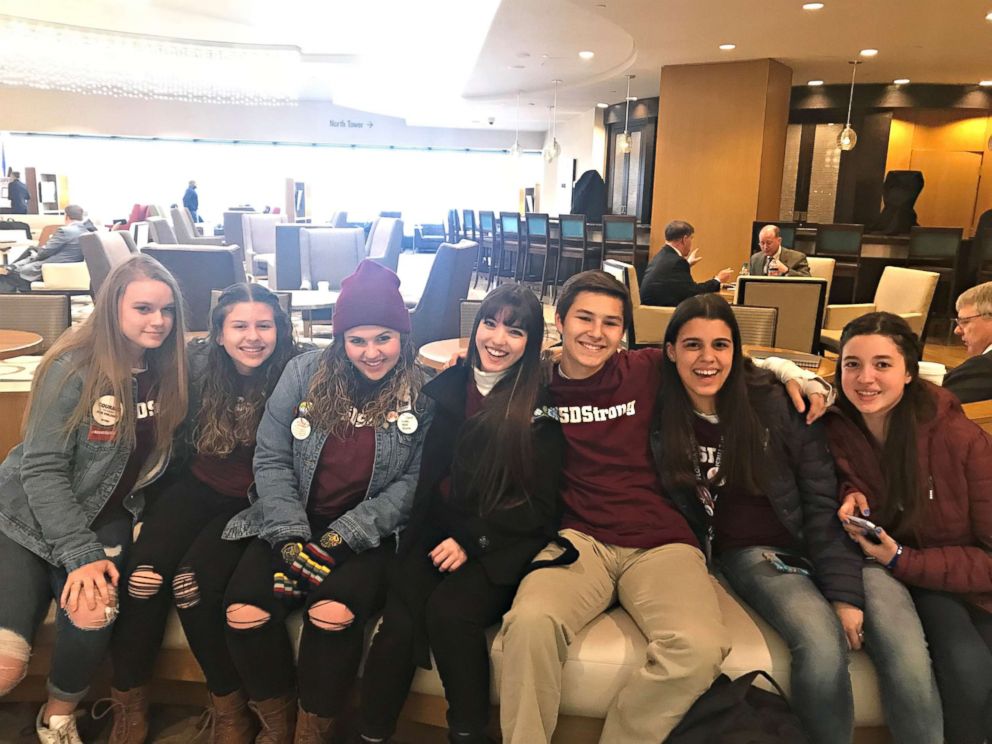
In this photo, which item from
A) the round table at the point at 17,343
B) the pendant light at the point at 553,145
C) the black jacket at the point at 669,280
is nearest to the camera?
the round table at the point at 17,343

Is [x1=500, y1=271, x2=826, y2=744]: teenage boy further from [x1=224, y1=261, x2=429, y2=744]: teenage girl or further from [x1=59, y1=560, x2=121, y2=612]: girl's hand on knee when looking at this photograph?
[x1=59, y1=560, x2=121, y2=612]: girl's hand on knee

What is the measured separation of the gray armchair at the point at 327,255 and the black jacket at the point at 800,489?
191 inches

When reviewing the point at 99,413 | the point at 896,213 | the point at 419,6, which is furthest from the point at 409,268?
the point at 99,413

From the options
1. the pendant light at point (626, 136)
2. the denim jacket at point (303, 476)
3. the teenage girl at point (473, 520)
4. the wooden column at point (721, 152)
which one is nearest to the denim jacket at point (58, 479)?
the denim jacket at point (303, 476)

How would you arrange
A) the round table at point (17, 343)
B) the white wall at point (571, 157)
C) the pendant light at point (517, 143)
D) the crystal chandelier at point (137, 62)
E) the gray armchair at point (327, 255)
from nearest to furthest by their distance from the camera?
the round table at point (17, 343)
the gray armchair at point (327, 255)
the crystal chandelier at point (137, 62)
the white wall at point (571, 157)
the pendant light at point (517, 143)

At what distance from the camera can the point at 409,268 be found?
43.8ft

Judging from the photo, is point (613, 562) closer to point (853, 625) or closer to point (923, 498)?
point (853, 625)

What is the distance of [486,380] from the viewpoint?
1844 mm

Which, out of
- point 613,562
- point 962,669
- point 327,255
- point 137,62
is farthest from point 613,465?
point 137,62

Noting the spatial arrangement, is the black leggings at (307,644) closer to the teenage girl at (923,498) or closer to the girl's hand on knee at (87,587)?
the girl's hand on knee at (87,587)

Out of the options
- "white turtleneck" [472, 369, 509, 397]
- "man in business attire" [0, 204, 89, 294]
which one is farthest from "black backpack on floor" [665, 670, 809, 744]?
"man in business attire" [0, 204, 89, 294]

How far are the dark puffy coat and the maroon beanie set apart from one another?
3.90 ft

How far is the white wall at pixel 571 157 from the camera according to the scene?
12.8 metres

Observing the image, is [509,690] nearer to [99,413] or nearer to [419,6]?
[99,413]
